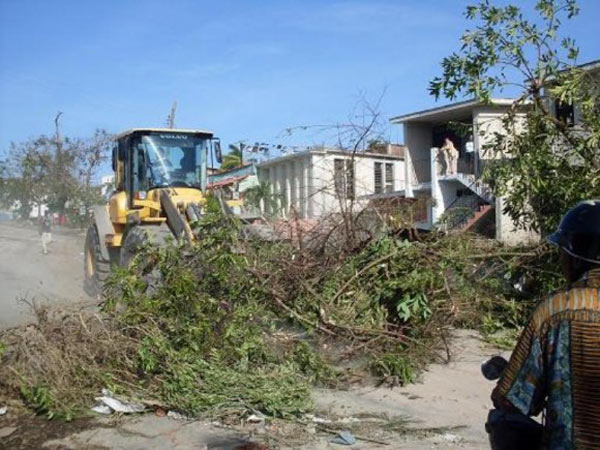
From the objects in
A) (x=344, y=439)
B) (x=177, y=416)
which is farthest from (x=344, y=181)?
(x=344, y=439)

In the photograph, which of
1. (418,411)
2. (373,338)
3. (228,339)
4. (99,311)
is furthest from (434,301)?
(99,311)

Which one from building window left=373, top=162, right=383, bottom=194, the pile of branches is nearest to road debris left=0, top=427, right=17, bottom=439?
the pile of branches

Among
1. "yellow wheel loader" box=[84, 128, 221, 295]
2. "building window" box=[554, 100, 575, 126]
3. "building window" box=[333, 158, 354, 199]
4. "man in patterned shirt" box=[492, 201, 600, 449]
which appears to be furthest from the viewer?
"yellow wheel loader" box=[84, 128, 221, 295]

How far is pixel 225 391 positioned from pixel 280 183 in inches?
958

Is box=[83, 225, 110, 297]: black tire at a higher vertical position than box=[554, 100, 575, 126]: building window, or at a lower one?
lower

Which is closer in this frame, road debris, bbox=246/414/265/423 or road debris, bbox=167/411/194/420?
road debris, bbox=246/414/265/423

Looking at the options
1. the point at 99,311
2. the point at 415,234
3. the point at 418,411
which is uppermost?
the point at 415,234

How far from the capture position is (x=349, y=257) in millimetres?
8352

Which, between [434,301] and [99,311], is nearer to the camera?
[99,311]

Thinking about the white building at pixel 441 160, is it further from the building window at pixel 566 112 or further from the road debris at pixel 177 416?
the road debris at pixel 177 416

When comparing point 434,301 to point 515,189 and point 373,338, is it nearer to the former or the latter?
point 373,338

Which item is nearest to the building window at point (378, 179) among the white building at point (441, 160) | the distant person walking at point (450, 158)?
the white building at point (441, 160)

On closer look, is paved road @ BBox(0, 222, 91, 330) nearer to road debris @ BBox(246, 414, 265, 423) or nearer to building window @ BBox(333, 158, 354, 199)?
road debris @ BBox(246, 414, 265, 423)

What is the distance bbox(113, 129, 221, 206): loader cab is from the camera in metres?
11.7
